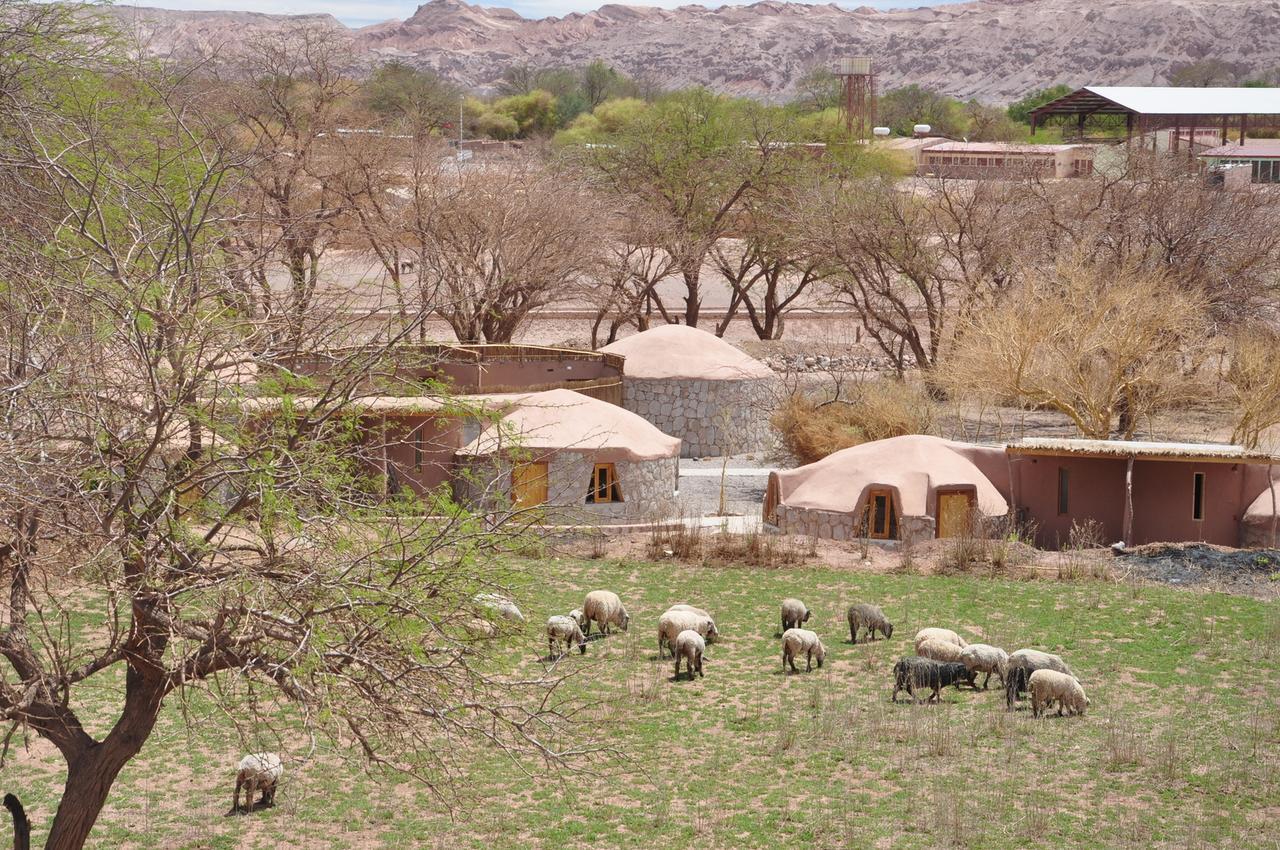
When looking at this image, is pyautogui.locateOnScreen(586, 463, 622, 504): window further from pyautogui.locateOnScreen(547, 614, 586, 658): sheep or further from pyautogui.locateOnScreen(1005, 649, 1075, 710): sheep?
pyautogui.locateOnScreen(1005, 649, 1075, 710): sheep

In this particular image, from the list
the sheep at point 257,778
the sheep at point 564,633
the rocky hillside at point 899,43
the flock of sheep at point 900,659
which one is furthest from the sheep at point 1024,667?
the rocky hillside at point 899,43

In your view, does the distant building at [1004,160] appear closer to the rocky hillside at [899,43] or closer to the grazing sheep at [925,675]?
the grazing sheep at [925,675]

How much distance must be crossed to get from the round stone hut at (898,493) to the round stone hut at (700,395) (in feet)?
26.1


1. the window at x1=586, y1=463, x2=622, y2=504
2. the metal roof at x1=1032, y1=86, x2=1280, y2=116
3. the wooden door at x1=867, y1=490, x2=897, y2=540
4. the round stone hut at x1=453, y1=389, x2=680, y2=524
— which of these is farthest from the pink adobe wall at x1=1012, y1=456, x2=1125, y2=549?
the metal roof at x1=1032, y1=86, x2=1280, y2=116

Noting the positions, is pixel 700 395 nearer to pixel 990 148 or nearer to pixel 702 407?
pixel 702 407

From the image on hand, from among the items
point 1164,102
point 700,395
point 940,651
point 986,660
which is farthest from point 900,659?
point 1164,102

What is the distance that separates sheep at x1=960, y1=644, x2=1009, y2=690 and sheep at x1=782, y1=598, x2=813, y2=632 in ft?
8.96

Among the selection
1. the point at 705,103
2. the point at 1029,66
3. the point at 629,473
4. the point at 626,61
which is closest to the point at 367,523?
the point at 629,473

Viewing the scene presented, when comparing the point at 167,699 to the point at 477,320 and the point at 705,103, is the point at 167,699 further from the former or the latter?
the point at 705,103

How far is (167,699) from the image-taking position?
49.0ft

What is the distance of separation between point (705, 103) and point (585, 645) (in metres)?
39.9

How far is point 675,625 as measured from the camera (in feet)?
59.0

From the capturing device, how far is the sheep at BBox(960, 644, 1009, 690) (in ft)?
54.1

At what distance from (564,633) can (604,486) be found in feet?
29.1
